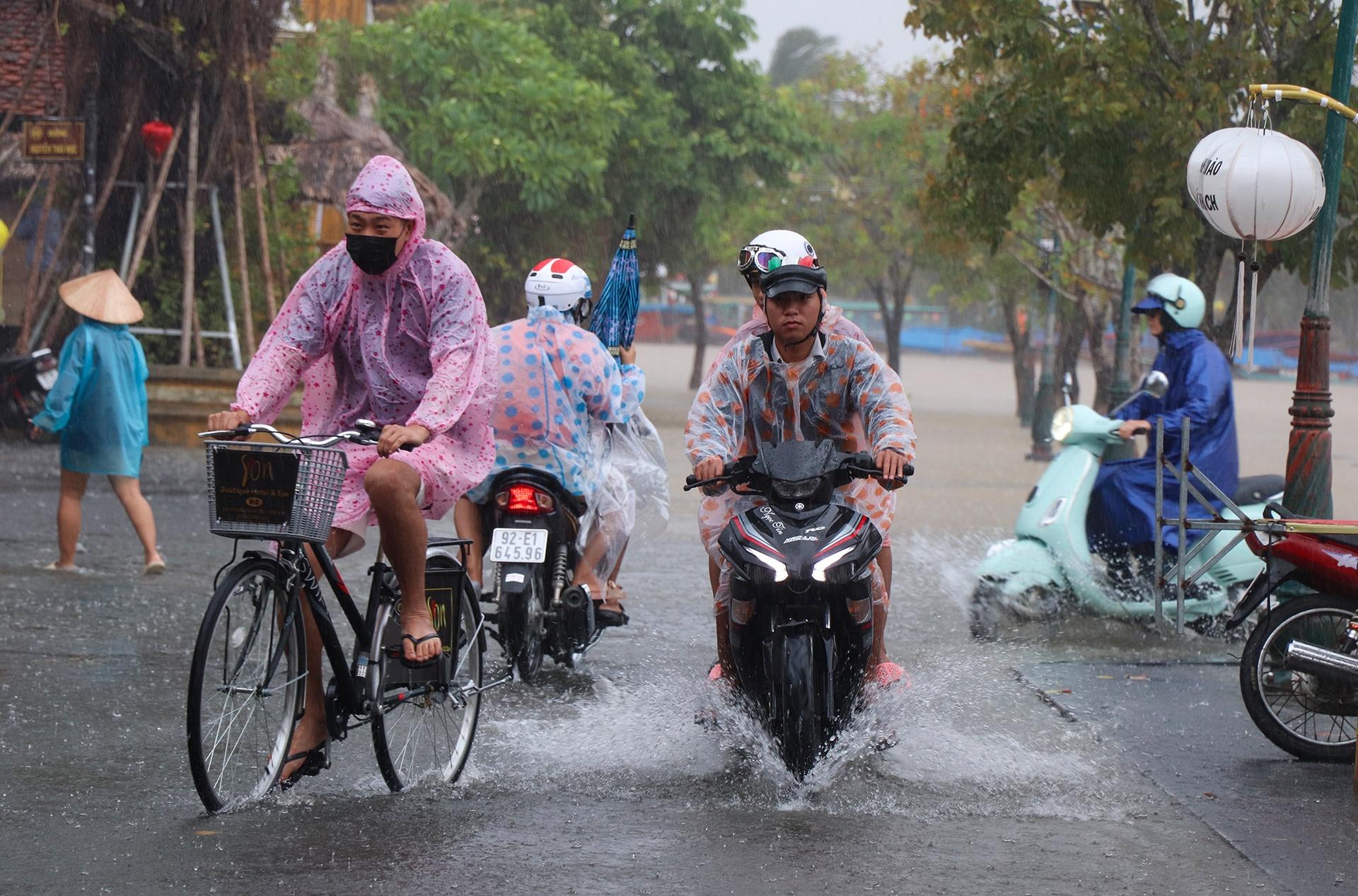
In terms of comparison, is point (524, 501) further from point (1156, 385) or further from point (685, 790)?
point (1156, 385)

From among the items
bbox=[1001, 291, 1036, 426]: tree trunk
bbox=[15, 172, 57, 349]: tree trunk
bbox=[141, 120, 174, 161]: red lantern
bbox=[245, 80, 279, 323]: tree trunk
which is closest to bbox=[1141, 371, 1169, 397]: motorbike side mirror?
bbox=[245, 80, 279, 323]: tree trunk

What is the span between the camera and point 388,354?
17.6ft

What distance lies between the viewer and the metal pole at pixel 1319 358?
7.70 meters

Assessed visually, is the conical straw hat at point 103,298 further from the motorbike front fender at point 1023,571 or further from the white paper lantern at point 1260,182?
the white paper lantern at point 1260,182

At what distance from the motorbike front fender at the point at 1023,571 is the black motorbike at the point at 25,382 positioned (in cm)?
1215

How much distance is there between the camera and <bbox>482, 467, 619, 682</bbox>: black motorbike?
7.03 metres

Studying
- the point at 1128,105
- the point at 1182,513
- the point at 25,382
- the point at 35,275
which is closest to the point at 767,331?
the point at 1182,513

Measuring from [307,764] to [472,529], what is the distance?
2.28 m

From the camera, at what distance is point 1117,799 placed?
544 cm

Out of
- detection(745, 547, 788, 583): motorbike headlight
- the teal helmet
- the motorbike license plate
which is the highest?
the teal helmet

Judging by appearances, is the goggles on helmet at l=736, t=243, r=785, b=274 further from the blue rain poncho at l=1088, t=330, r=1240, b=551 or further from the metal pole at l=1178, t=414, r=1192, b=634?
the blue rain poncho at l=1088, t=330, r=1240, b=551

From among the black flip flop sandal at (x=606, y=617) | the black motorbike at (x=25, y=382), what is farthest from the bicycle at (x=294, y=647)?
the black motorbike at (x=25, y=382)

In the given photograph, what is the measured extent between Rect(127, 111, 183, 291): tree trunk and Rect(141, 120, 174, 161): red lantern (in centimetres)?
5

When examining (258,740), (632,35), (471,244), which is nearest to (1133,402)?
(258,740)
